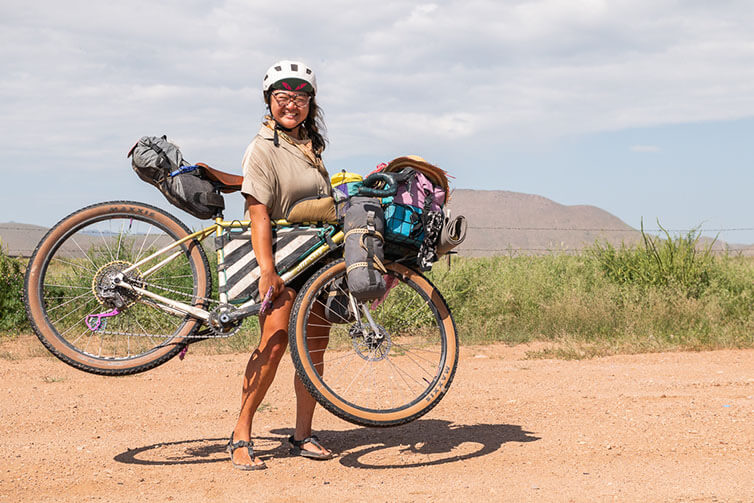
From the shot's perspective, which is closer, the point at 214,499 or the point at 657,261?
the point at 214,499

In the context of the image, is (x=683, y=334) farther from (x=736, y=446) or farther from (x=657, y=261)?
(x=736, y=446)

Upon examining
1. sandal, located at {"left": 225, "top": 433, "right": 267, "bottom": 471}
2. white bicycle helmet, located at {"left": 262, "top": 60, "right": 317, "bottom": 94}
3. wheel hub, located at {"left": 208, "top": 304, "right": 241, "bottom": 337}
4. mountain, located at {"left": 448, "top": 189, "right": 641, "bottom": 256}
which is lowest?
sandal, located at {"left": 225, "top": 433, "right": 267, "bottom": 471}

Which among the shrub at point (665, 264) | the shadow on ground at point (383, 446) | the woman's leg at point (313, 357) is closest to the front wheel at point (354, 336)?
the woman's leg at point (313, 357)

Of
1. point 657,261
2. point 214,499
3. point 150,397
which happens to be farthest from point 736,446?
point 657,261

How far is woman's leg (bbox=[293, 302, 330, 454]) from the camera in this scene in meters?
5.12

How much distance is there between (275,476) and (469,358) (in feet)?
16.8

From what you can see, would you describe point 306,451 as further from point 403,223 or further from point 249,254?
point 403,223

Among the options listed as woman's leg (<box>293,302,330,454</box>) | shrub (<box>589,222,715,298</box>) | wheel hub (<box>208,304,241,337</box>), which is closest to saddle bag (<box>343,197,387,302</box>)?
woman's leg (<box>293,302,330,454</box>)

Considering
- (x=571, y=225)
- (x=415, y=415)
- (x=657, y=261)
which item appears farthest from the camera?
(x=571, y=225)

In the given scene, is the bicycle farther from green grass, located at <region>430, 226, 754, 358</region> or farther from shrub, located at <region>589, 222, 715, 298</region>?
shrub, located at <region>589, 222, 715, 298</region>

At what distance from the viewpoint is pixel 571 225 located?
127m

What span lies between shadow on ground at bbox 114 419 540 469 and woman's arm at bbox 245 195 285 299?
1358 millimetres

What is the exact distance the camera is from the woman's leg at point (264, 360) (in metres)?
4.85

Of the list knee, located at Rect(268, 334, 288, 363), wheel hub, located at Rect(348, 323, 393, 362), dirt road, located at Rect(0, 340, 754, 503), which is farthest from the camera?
knee, located at Rect(268, 334, 288, 363)
